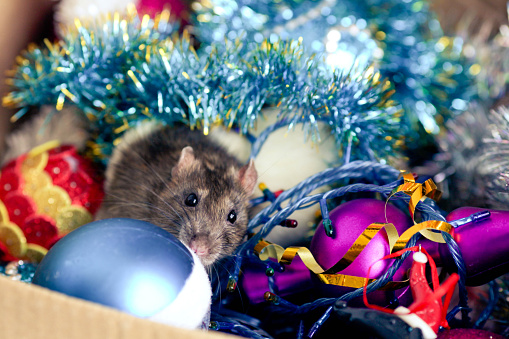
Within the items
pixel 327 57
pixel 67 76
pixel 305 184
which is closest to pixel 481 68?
pixel 327 57

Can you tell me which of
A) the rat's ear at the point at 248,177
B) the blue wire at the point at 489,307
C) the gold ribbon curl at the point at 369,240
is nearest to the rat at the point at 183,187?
the rat's ear at the point at 248,177

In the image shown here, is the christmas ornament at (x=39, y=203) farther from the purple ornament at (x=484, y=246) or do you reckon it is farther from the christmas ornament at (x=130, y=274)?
the purple ornament at (x=484, y=246)

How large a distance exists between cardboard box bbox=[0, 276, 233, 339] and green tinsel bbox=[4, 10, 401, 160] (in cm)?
57

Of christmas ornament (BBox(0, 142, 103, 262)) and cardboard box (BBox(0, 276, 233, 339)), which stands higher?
cardboard box (BBox(0, 276, 233, 339))

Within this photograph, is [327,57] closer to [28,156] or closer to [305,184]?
[305,184]

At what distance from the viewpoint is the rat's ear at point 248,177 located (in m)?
1.04

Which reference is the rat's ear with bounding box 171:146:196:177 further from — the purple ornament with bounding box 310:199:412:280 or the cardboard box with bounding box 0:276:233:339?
the cardboard box with bounding box 0:276:233:339

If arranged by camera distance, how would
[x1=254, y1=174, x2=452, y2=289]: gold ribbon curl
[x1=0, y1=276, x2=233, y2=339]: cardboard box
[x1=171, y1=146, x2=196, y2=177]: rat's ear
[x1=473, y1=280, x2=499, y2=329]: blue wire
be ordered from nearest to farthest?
[x1=0, y1=276, x2=233, y2=339]: cardboard box → [x1=254, y1=174, x2=452, y2=289]: gold ribbon curl → [x1=473, y1=280, x2=499, y2=329]: blue wire → [x1=171, y1=146, x2=196, y2=177]: rat's ear

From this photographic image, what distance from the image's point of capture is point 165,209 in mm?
1022

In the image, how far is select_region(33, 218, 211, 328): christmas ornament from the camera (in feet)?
2.07

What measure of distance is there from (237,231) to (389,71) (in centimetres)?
75

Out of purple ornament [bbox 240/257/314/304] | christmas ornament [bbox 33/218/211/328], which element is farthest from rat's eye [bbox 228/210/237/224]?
christmas ornament [bbox 33/218/211/328]

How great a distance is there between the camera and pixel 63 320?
558 mm

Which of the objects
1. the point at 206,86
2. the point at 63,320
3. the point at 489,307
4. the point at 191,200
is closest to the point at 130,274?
the point at 63,320
